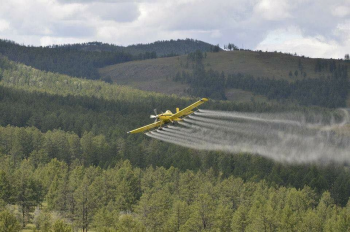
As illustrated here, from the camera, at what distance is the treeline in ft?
391

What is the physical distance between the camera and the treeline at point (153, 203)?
119m

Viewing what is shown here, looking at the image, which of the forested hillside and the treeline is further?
the forested hillside

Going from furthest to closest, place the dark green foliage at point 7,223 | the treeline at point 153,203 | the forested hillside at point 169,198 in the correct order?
the forested hillside at point 169,198 → the treeline at point 153,203 → the dark green foliage at point 7,223

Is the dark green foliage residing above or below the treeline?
above

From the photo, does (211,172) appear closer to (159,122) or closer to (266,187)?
(266,187)

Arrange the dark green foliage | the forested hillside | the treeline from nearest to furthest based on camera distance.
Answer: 1. the dark green foliage
2. the treeline
3. the forested hillside

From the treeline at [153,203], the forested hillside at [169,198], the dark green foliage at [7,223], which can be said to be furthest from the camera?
the forested hillside at [169,198]

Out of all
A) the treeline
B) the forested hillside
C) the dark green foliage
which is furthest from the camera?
the forested hillside

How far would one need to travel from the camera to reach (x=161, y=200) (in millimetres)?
133000

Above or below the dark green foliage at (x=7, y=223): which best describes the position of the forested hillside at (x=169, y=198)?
below

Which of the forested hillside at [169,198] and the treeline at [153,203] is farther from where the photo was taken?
the forested hillside at [169,198]

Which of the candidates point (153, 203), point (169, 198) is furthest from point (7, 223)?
point (169, 198)

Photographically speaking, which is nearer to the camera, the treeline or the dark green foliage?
the dark green foliage

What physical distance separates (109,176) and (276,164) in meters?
62.5
